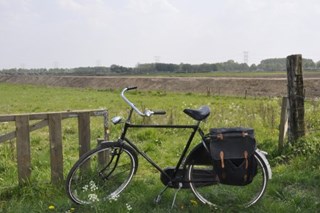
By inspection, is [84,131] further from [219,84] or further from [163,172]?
[219,84]

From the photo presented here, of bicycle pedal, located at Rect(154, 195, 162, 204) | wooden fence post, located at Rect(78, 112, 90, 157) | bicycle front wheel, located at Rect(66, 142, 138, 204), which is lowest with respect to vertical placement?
bicycle pedal, located at Rect(154, 195, 162, 204)

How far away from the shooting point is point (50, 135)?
473 centimetres

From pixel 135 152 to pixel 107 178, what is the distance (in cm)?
55

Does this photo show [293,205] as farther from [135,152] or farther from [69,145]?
[69,145]

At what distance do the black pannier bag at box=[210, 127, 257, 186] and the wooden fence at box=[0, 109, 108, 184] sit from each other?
6.44ft

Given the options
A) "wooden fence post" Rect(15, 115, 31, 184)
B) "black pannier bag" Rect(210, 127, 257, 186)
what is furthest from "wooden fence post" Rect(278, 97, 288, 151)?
"wooden fence post" Rect(15, 115, 31, 184)

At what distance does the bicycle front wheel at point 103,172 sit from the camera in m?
4.22

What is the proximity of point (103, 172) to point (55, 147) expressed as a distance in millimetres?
799

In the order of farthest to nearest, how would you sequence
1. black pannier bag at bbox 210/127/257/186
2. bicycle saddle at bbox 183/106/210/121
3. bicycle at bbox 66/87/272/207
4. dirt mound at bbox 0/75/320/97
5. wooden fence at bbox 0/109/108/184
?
dirt mound at bbox 0/75/320/97 < wooden fence at bbox 0/109/108/184 < bicycle at bbox 66/87/272/207 < bicycle saddle at bbox 183/106/210/121 < black pannier bag at bbox 210/127/257/186

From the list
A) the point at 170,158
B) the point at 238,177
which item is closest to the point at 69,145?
the point at 170,158

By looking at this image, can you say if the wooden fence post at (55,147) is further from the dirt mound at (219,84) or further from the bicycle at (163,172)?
the dirt mound at (219,84)

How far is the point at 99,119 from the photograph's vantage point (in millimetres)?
11625

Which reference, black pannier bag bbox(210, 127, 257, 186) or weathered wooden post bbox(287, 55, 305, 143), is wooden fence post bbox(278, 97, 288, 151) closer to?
weathered wooden post bbox(287, 55, 305, 143)

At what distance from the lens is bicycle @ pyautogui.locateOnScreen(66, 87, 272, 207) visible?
421cm
